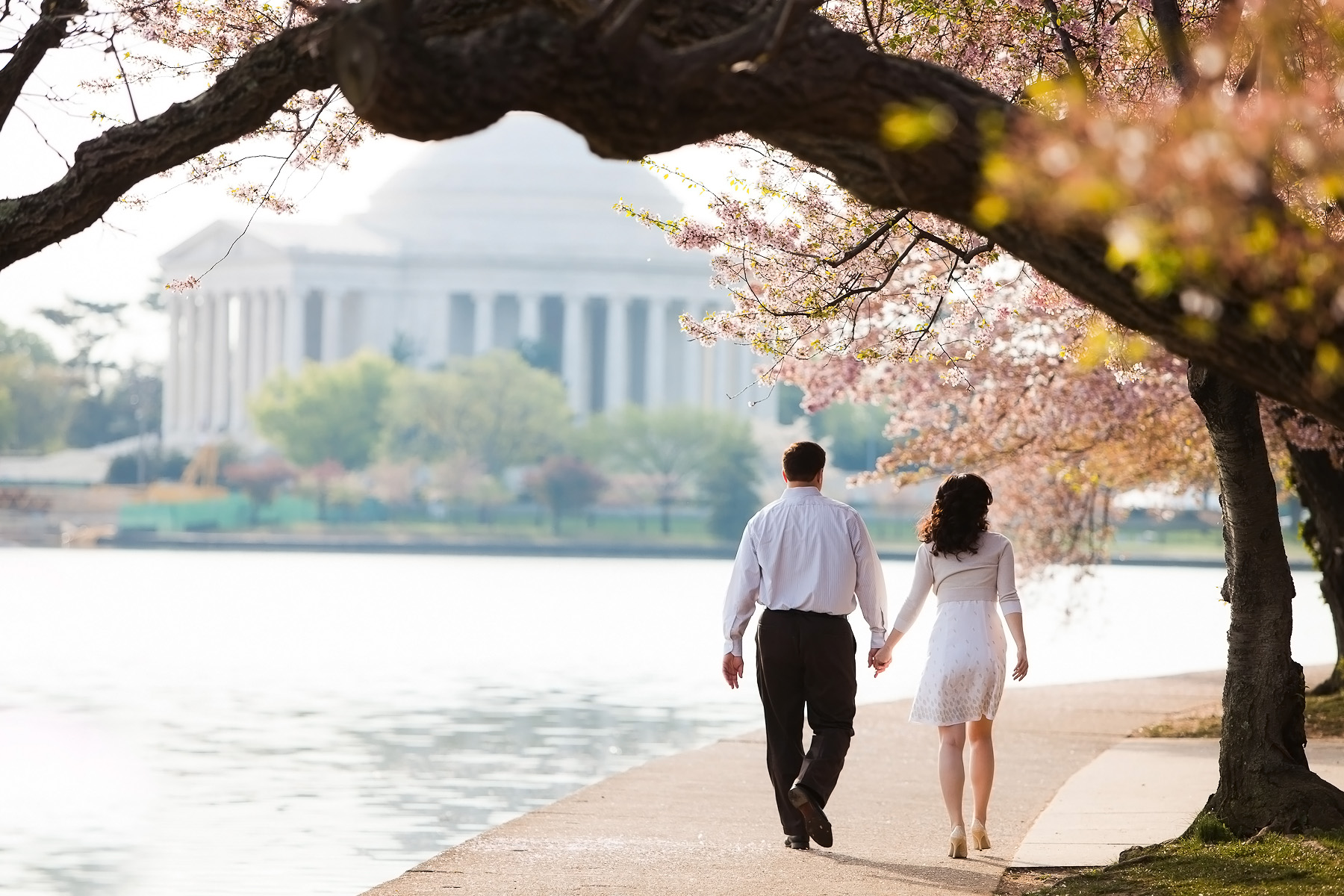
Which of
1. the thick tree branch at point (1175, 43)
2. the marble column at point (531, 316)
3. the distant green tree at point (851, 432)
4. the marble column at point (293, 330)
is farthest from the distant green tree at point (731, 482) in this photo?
the thick tree branch at point (1175, 43)

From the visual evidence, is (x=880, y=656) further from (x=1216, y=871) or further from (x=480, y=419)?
(x=480, y=419)

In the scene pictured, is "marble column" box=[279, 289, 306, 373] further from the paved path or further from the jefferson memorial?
the paved path

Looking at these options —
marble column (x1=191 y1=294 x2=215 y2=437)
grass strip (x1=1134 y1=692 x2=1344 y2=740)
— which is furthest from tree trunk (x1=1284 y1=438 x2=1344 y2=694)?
marble column (x1=191 y1=294 x2=215 y2=437)

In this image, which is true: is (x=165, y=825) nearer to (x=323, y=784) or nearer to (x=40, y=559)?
(x=323, y=784)

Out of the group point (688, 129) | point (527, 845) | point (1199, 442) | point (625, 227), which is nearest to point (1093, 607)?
point (1199, 442)

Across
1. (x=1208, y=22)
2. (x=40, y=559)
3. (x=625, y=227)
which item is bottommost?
(x=40, y=559)

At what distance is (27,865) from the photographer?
398 inches

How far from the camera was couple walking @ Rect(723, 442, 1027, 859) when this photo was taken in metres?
8.78

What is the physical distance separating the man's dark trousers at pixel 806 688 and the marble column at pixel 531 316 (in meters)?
121

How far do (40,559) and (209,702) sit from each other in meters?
51.6

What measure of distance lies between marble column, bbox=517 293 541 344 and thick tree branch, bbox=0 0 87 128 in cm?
12149

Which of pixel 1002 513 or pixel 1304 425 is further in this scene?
pixel 1002 513

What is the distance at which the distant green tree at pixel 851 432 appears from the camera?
11212 centimetres

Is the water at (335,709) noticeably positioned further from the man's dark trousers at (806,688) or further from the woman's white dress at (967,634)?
the woman's white dress at (967,634)
